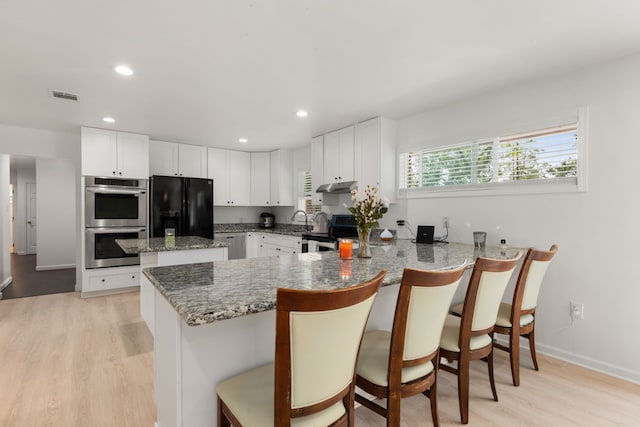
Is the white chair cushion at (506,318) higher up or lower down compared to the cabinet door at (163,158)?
lower down

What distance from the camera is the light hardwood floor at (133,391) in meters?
1.92

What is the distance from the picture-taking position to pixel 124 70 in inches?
104

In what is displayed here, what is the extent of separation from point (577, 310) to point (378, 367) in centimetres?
218

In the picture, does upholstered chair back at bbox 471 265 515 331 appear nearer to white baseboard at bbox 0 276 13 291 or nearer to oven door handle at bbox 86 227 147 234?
oven door handle at bbox 86 227 147 234

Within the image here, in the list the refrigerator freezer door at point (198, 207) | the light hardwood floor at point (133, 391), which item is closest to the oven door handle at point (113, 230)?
the refrigerator freezer door at point (198, 207)

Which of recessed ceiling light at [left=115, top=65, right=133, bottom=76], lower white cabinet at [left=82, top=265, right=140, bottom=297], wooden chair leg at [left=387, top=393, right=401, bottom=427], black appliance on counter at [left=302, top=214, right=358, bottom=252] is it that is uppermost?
recessed ceiling light at [left=115, top=65, right=133, bottom=76]

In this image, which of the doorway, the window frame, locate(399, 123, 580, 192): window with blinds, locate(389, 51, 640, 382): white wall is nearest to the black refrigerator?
the doorway

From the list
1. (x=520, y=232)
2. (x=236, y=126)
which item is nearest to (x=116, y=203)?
(x=236, y=126)

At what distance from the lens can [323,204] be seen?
4934mm

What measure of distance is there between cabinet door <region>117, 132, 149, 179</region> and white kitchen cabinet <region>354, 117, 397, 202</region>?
10.4 feet

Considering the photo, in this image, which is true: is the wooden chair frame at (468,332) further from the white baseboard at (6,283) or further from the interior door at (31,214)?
the interior door at (31,214)

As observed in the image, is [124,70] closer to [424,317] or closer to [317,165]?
[317,165]

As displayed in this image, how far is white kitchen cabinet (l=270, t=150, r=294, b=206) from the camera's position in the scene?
599 cm

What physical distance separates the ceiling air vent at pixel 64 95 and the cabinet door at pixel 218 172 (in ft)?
8.21
